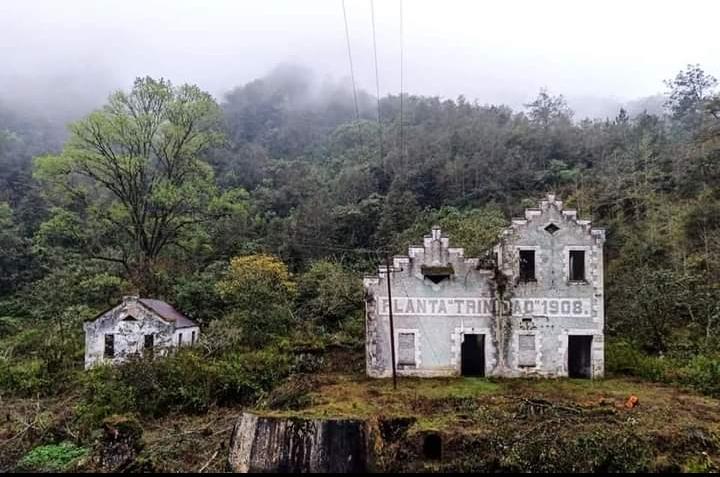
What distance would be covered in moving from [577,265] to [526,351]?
130 inches

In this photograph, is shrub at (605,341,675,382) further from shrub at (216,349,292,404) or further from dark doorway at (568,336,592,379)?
shrub at (216,349,292,404)

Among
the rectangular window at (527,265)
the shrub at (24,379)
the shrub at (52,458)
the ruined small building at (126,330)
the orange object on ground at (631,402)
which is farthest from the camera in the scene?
the ruined small building at (126,330)

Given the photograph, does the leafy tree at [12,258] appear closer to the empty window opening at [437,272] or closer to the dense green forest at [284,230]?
the dense green forest at [284,230]

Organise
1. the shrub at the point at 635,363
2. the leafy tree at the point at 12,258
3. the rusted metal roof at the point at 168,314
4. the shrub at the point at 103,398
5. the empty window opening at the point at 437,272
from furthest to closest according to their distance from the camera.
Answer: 1. the leafy tree at the point at 12,258
2. the rusted metal roof at the point at 168,314
3. the empty window opening at the point at 437,272
4. the shrub at the point at 635,363
5. the shrub at the point at 103,398

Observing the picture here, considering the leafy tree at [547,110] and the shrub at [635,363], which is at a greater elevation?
the leafy tree at [547,110]

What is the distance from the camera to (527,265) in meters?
20.5

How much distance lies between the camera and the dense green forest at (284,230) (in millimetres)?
21984

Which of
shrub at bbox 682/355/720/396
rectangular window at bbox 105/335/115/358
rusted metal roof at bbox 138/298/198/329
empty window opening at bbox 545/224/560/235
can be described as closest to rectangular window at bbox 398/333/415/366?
empty window opening at bbox 545/224/560/235

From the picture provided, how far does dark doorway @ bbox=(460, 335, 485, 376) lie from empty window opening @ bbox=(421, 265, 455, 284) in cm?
230

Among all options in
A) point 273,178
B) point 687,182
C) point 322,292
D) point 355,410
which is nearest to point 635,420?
point 355,410

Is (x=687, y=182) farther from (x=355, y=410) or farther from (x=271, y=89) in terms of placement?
(x=271, y=89)

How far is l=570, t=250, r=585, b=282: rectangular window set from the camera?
2023 cm

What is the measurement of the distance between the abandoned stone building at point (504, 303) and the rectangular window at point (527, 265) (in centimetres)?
3

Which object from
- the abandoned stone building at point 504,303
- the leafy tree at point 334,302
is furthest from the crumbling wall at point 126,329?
the abandoned stone building at point 504,303
